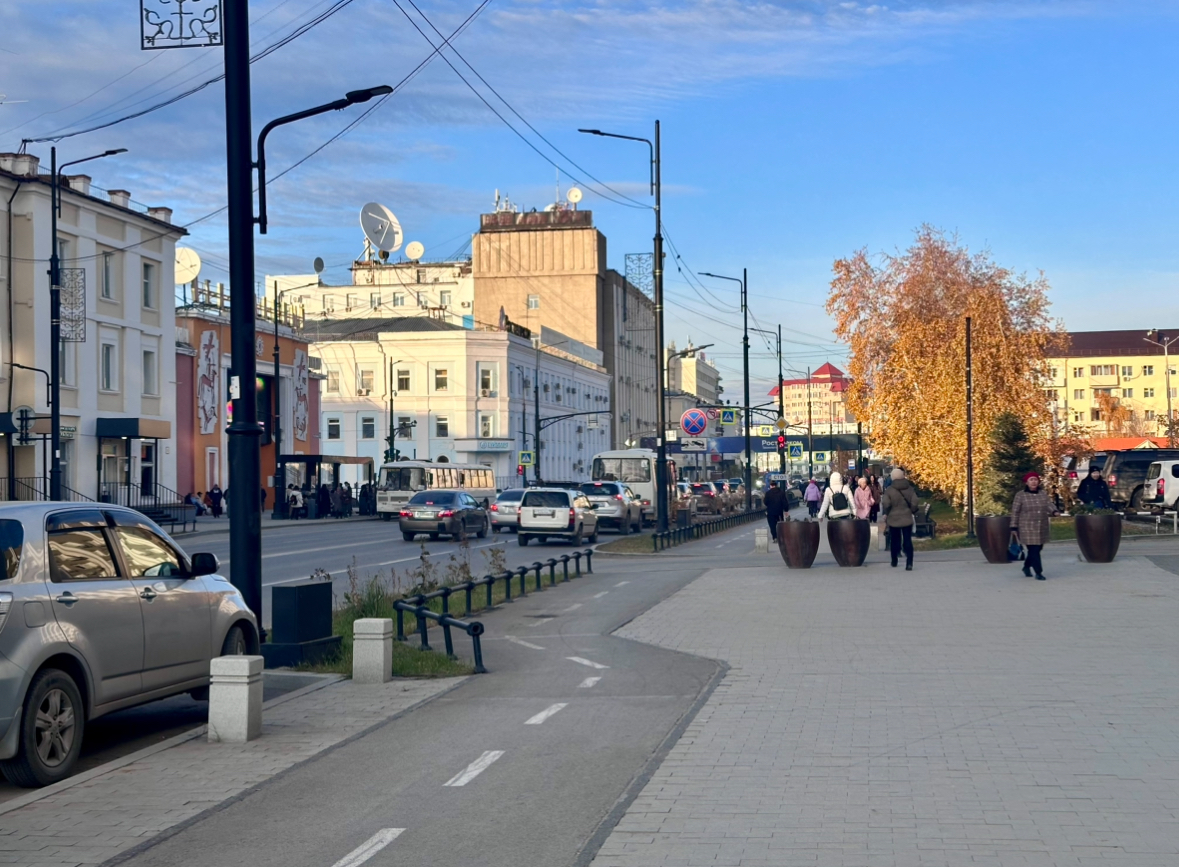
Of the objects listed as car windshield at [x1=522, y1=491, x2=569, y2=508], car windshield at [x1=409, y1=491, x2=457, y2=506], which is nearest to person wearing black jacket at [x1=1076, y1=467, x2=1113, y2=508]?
car windshield at [x1=522, y1=491, x2=569, y2=508]

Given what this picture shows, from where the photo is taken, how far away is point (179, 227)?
181ft

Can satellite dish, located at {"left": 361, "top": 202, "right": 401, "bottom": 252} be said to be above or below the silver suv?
above

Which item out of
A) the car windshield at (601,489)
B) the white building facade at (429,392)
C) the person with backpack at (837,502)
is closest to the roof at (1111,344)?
the white building facade at (429,392)

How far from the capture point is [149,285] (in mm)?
54469

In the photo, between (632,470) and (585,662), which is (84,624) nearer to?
(585,662)

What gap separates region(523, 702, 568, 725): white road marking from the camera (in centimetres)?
1045

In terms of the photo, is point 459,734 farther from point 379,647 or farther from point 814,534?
point 814,534

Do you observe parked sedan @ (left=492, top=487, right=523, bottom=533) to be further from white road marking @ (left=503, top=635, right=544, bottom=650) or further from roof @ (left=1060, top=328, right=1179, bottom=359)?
roof @ (left=1060, top=328, right=1179, bottom=359)

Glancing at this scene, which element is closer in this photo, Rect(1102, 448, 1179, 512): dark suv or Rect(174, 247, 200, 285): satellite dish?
Rect(1102, 448, 1179, 512): dark suv

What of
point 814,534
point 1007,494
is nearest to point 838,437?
point 1007,494

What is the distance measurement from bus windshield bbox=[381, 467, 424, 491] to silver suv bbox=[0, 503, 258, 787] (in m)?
48.6

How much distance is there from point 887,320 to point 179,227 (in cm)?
2827

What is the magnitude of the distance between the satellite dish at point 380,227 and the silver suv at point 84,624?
253ft

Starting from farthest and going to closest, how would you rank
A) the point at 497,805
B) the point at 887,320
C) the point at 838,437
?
the point at 838,437 < the point at 887,320 < the point at 497,805
